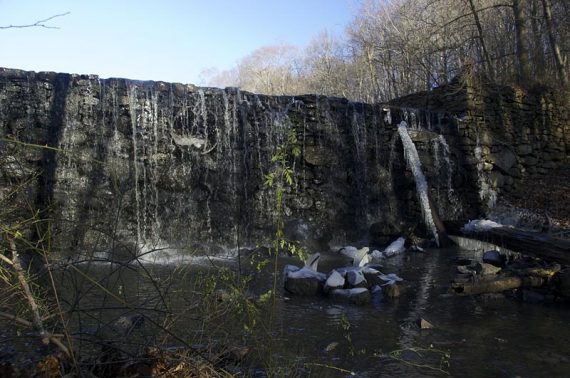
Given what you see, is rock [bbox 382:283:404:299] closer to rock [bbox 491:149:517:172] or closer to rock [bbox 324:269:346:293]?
rock [bbox 324:269:346:293]

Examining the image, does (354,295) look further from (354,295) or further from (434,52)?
(434,52)

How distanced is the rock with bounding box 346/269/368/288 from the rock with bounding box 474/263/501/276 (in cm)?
144

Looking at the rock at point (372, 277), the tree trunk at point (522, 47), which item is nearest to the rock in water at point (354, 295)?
the rock at point (372, 277)

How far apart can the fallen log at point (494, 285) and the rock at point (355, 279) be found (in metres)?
1.02

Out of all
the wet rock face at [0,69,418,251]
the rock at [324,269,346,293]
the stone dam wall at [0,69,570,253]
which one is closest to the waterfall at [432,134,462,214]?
the stone dam wall at [0,69,570,253]

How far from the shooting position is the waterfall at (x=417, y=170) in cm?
1123

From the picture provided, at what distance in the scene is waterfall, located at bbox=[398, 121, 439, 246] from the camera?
442 inches

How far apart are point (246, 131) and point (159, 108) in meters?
1.88

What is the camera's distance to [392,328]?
4.79 meters

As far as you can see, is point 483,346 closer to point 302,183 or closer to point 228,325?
point 228,325

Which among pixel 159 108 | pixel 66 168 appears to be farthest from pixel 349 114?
pixel 66 168

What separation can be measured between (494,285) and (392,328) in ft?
6.08

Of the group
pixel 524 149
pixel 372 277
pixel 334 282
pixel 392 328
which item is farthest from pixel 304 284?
pixel 524 149

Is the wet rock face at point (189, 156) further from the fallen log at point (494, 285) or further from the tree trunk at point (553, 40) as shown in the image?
the tree trunk at point (553, 40)
